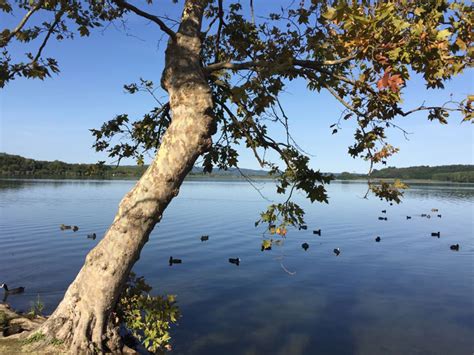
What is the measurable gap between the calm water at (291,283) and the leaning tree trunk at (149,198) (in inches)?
208

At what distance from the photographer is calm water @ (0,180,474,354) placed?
14883 mm

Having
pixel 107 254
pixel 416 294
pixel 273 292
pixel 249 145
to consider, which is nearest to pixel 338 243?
pixel 416 294

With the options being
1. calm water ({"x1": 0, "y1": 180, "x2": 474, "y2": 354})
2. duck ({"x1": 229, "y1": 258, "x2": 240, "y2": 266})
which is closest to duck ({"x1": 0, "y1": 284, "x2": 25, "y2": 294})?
calm water ({"x1": 0, "y1": 180, "x2": 474, "y2": 354})

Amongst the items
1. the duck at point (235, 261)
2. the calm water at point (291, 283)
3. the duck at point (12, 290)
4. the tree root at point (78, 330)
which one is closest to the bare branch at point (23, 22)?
the tree root at point (78, 330)

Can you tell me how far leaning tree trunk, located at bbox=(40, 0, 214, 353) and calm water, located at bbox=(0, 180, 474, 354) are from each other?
17.3 ft

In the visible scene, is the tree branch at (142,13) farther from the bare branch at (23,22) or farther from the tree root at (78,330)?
the tree root at (78,330)

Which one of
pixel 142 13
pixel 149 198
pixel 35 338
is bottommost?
pixel 35 338

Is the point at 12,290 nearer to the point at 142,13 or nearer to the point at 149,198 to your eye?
the point at 149,198

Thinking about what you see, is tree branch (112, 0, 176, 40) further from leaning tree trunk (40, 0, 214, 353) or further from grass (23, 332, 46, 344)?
grass (23, 332, 46, 344)

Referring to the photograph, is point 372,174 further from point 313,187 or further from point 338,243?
point 338,243

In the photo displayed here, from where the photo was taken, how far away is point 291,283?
2241cm

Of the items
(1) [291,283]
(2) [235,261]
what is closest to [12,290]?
(2) [235,261]

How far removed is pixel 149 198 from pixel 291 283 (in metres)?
17.5

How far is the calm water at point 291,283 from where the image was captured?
14.9 meters
